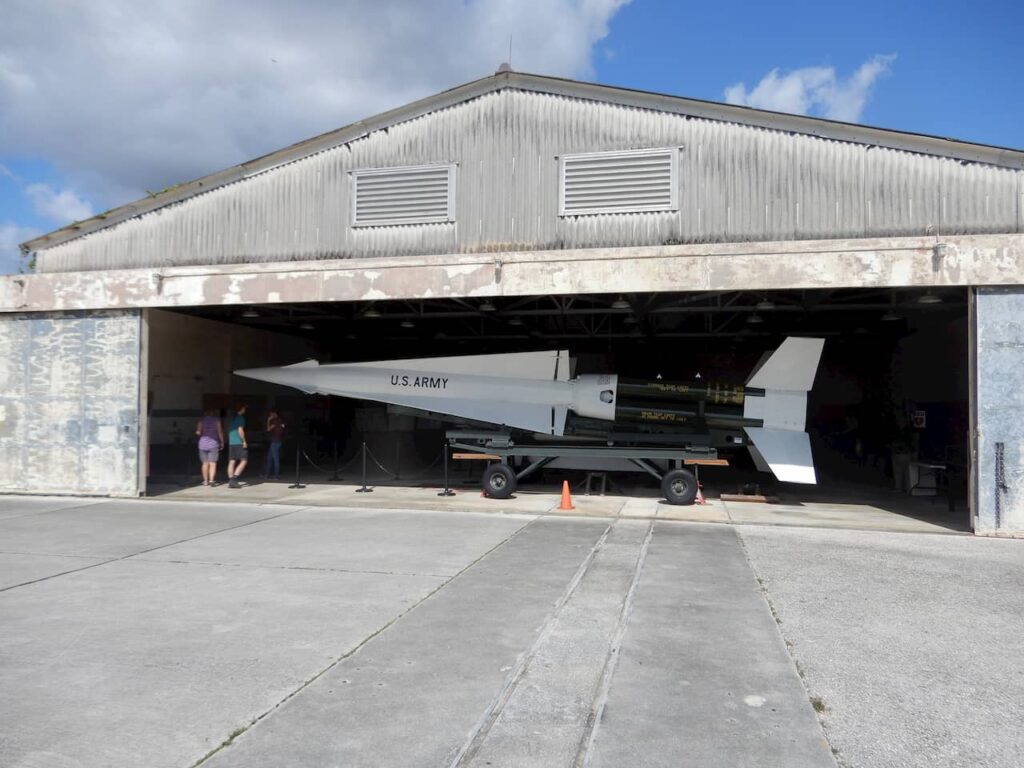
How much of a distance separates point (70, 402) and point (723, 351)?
17.0 meters

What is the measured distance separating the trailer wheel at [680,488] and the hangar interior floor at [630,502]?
15 cm

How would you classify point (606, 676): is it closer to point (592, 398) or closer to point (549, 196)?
point (549, 196)

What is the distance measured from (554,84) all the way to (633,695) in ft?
34.0

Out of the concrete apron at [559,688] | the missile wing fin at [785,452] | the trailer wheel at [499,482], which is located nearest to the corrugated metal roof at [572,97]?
the missile wing fin at [785,452]

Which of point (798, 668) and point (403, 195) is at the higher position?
point (403, 195)

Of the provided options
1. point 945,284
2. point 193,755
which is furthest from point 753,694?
point 945,284

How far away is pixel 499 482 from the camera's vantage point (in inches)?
518

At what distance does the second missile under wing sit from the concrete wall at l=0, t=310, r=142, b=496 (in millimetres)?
4408

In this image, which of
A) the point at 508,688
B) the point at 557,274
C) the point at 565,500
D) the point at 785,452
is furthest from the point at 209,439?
the point at 508,688

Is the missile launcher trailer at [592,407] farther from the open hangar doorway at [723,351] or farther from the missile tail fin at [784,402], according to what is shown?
the open hangar doorway at [723,351]

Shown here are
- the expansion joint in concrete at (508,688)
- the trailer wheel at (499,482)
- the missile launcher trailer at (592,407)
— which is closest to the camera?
the expansion joint in concrete at (508,688)

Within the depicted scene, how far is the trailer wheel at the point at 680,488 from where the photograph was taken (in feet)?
41.6

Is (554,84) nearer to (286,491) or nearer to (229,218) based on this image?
(229,218)

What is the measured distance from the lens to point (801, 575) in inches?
298
